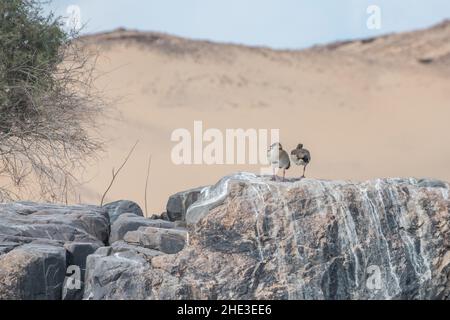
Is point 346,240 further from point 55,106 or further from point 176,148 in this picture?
point 176,148

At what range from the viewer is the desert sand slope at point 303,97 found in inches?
2623

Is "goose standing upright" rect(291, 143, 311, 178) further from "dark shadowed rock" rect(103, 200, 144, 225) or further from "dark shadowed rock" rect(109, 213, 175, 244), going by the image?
"dark shadowed rock" rect(103, 200, 144, 225)

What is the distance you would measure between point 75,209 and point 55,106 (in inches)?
228

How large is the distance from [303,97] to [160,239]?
58.9m

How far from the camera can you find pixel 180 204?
20.6 metres

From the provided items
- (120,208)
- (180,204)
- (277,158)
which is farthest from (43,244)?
(120,208)

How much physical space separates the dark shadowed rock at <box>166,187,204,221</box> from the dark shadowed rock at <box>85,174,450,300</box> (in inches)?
198

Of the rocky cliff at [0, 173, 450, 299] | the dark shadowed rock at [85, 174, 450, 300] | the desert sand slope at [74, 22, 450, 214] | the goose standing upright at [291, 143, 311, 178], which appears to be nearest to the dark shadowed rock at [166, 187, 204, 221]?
the goose standing upright at [291, 143, 311, 178]

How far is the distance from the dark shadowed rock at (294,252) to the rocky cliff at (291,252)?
0.5 inches

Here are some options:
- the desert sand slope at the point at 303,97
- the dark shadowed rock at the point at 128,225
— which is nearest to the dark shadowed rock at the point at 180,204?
the dark shadowed rock at the point at 128,225

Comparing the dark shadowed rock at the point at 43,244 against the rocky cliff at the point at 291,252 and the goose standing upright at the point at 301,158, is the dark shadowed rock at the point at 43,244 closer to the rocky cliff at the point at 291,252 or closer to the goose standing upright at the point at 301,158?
the rocky cliff at the point at 291,252

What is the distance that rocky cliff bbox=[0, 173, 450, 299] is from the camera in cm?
1491

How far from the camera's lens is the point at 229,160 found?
→ 2534 inches

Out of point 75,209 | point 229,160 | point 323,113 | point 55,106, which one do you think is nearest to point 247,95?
point 323,113
